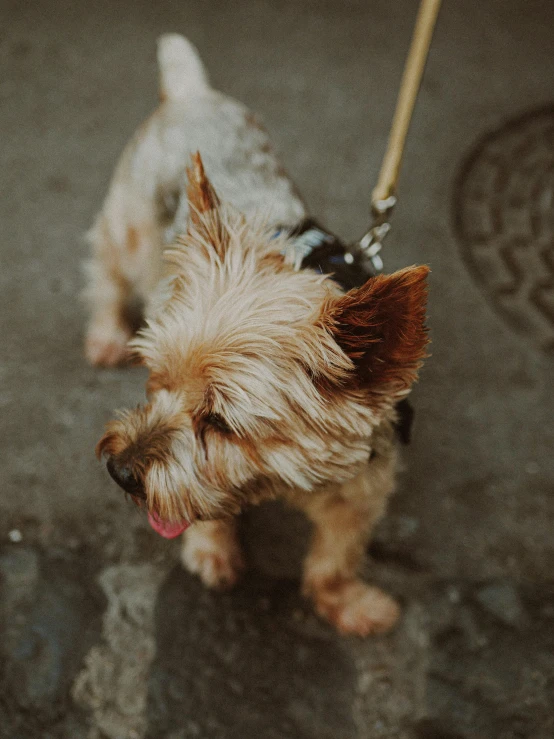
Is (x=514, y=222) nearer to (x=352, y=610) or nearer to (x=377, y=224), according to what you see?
(x=377, y=224)

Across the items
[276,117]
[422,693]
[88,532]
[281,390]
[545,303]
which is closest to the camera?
[281,390]

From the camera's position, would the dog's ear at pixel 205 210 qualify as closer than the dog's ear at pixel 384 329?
No

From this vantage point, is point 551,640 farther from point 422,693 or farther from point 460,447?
point 460,447

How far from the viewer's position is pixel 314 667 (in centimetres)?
216

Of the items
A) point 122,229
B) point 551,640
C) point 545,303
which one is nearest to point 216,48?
point 122,229

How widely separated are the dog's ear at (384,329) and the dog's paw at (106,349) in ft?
5.10

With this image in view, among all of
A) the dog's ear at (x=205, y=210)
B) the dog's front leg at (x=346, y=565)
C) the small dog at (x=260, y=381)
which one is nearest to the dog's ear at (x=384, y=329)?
the small dog at (x=260, y=381)

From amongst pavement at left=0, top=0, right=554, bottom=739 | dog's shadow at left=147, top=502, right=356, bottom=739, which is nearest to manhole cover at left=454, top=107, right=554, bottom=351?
pavement at left=0, top=0, right=554, bottom=739

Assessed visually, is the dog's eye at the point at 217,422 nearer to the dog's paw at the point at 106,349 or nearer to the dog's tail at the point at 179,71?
the dog's paw at the point at 106,349

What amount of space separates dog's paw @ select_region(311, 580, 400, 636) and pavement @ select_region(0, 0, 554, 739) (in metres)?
Answer: 0.05

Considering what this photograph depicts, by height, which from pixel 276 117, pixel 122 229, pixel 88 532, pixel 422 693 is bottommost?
pixel 422 693

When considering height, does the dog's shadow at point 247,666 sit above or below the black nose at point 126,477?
below

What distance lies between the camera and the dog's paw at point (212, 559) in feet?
7.24

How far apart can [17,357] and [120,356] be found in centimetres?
45
